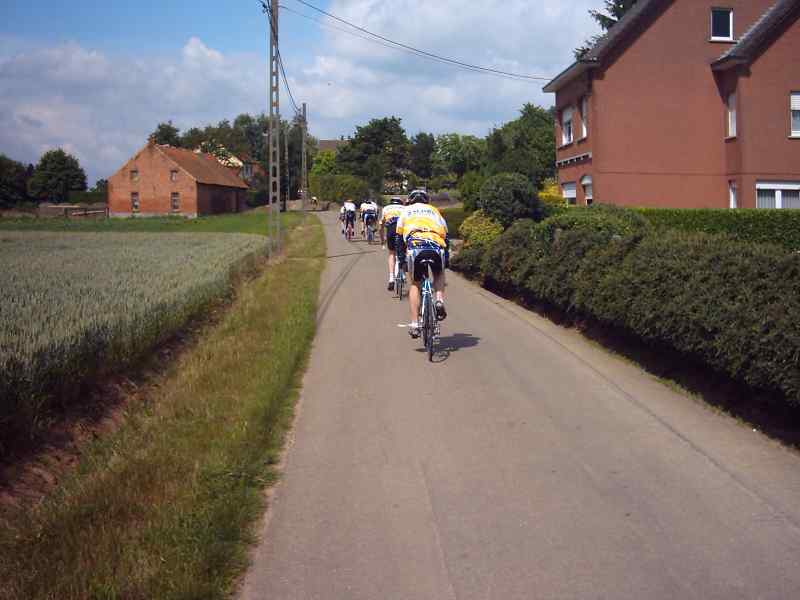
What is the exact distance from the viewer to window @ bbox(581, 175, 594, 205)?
93.1 feet

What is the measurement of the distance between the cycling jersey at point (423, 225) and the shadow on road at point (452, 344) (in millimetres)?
1319

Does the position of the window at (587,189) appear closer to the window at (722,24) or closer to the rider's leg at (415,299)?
the window at (722,24)

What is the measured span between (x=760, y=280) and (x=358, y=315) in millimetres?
7440

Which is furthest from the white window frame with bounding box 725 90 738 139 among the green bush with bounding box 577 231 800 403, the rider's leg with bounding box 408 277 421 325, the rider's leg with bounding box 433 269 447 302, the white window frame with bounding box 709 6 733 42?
the rider's leg with bounding box 408 277 421 325

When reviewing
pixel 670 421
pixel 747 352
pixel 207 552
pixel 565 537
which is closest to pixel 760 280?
pixel 747 352

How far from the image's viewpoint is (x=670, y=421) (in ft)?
24.3

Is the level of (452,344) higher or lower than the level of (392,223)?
lower

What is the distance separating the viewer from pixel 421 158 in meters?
94.2

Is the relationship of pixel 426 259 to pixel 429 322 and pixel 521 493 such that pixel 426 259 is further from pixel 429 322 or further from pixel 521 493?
pixel 521 493

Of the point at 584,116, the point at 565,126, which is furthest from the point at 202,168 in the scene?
the point at 584,116

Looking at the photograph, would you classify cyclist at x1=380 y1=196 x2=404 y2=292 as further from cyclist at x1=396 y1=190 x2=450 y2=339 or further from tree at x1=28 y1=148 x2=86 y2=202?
tree at x1=28 y1=148 x2=86 y2=202

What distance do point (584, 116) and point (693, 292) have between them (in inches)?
873

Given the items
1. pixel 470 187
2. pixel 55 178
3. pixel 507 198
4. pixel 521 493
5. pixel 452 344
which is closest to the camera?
pixel 521 493

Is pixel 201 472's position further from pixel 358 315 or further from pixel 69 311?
pixel 358 315
